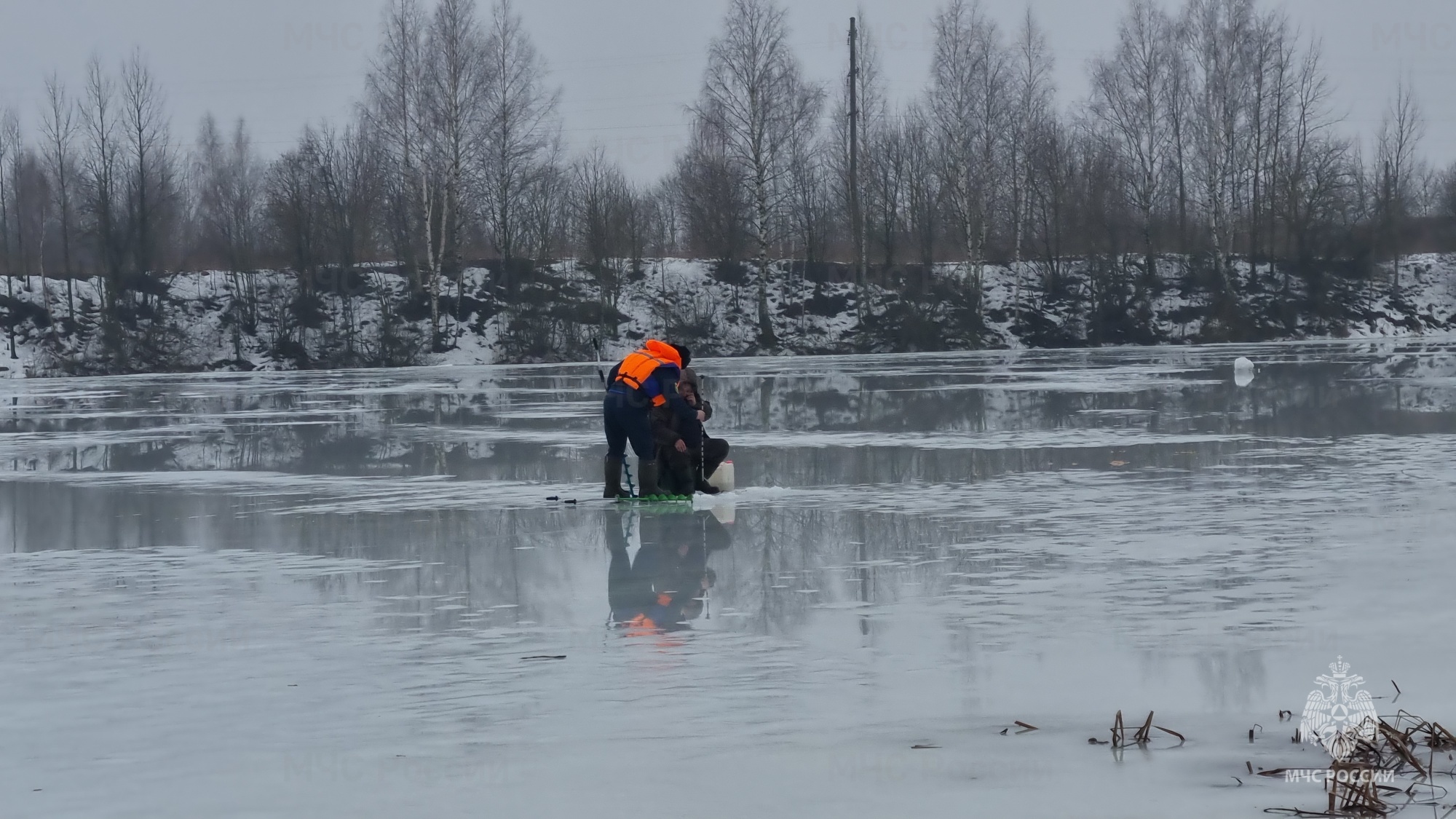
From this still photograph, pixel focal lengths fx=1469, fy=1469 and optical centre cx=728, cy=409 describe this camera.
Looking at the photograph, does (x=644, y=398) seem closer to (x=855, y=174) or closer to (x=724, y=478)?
(x=724, y=478)

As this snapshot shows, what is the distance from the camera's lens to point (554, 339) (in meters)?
46.8

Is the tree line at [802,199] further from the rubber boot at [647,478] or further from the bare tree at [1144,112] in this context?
the rubber boot at [647,478]

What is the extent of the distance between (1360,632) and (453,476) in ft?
30.9

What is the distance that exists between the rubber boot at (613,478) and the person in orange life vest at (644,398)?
6 centimetres

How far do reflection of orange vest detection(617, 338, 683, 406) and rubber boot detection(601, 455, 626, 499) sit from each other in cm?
61

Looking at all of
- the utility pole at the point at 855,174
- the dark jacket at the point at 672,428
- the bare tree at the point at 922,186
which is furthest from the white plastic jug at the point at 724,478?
the bare tree at the point at 922,186

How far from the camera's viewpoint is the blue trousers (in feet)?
38.6

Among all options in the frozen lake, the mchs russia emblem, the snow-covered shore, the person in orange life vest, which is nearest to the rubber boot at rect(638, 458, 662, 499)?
the person in orange life vest

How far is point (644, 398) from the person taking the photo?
1173 centimetres

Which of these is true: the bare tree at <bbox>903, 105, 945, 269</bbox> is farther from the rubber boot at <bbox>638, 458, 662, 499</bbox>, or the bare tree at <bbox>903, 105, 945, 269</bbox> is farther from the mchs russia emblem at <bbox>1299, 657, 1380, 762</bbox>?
the mchs russia emblem at <bbox>1299, 657, 1380, 762</bbox>

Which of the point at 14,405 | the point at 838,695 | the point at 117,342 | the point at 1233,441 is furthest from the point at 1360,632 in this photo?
the point at 117,342

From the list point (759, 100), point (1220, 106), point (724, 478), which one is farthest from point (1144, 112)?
point (724, 478)

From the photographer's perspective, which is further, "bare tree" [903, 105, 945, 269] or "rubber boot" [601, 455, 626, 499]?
"bare tree" [903, 105, 945, 269]

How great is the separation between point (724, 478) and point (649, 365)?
1.19 meters
